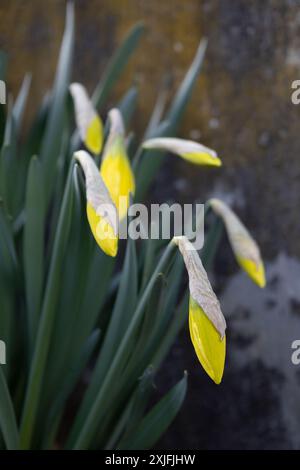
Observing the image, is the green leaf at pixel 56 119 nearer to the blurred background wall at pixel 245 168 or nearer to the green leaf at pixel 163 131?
the green leaf at pixel 163 131

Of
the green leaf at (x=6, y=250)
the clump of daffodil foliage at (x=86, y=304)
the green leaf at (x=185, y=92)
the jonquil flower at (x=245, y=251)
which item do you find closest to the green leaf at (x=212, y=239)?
the clump of daffodil foliage at (x=86, y=304)

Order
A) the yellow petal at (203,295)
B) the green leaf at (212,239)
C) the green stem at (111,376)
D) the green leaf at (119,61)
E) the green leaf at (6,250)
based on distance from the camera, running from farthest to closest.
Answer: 1. the green leaf at (119,61)
2. the green leaf at (212,239)
3. the green leaf at (6,250)
4. the green stem at (111,376)
5. the yellow petal at (203,295)

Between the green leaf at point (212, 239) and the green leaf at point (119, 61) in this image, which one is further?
the green leaf at point (119, 61)

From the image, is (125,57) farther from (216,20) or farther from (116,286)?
(116,286)

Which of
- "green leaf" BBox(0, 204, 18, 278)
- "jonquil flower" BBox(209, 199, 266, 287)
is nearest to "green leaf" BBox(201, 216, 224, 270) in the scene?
"jonquil flower" BBox(209, 199, 266, 287)

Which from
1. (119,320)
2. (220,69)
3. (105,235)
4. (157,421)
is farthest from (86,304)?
(220,69)

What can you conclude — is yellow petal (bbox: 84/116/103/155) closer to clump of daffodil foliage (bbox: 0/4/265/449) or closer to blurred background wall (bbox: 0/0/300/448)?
clump of daffodil foliage (bbox: 0/4/265/449)

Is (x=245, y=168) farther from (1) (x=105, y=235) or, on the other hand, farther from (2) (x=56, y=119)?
(1) (x=105, y=235)
